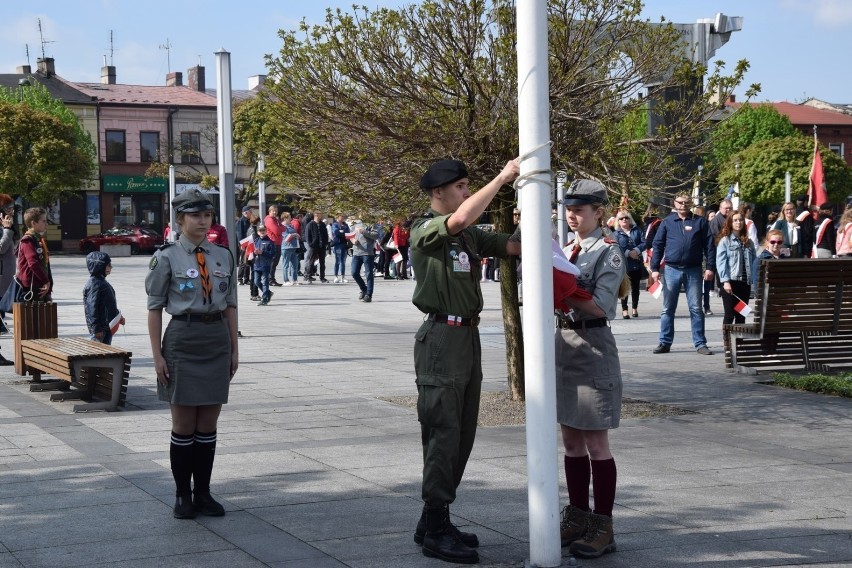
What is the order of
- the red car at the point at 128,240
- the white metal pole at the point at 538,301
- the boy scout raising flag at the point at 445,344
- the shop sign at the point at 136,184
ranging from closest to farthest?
1. the white metal pole at the point at 538,301
2. the boy scout raising flag at the point at 445,344
3. the red car at the point at 128,240
4. the shop sign at the point at 136,184

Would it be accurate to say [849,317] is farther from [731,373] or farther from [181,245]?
[181,245]

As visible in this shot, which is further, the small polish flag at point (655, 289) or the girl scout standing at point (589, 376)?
the small polish flag at point (655, 289)

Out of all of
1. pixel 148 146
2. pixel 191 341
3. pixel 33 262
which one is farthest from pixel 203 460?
pixel 148 146

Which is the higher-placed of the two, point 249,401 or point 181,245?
point 181,245

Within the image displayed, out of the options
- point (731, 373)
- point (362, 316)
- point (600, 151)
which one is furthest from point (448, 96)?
point (362, 316)

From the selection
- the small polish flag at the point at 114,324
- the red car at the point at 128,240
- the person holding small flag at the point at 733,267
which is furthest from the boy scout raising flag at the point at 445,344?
the red car at the point at 128,240

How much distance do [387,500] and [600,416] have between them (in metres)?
1.56

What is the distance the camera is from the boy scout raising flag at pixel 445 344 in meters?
5.32

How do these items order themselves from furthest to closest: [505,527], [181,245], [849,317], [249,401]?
[849,317], [249,401], [181,245], [505,527]

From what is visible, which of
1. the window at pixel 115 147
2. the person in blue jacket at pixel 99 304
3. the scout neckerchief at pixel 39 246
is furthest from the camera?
the window at pixel 115 147

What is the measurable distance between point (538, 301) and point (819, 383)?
6.36 metres

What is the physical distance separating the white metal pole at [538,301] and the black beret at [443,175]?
45 cm

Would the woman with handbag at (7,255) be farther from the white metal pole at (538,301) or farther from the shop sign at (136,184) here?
the shop sign at (136,184)

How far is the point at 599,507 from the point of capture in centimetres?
540
